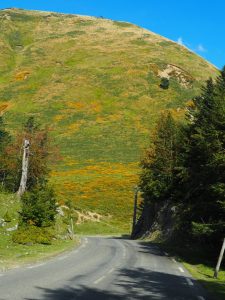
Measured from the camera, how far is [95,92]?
4668 inches

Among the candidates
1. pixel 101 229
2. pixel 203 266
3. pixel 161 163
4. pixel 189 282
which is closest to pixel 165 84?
pixel 101 229

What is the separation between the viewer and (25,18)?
623 ft

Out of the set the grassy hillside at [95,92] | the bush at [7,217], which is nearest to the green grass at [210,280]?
the bush at [7,217]

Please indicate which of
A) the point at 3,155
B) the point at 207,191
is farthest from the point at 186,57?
the point at 207,191

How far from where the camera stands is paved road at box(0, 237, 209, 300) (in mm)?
12328

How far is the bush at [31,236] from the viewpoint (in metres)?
27.6

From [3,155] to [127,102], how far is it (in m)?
71.7

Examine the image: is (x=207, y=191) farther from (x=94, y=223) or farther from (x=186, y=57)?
(x=186, y=57)

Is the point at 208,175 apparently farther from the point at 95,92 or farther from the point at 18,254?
the point at 95,92

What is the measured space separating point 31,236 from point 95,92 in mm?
92772

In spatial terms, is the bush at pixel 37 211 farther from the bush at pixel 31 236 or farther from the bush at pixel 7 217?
the bush at pixel 7 217

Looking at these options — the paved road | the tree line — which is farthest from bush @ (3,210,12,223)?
the tree line

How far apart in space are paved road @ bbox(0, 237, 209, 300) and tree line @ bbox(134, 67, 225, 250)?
5896 millimetres

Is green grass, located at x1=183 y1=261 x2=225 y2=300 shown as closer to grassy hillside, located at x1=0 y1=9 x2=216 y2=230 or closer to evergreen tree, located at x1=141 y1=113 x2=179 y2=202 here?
evergreen tree, located at x1=141 y1=113 x2=179 y2=202
